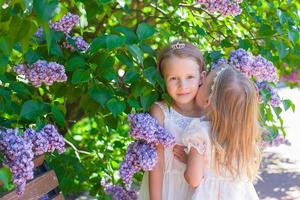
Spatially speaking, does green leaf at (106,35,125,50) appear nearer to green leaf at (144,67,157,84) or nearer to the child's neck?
green leaf at (144,67,157,84)

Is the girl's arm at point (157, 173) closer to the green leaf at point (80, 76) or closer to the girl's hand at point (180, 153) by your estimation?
the girl's hand at point (180, 153)

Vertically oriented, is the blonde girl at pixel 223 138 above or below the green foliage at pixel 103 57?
below

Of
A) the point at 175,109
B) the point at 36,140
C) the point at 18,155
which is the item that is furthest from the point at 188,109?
the point at 18,155

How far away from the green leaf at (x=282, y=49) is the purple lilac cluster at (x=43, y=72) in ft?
3.85

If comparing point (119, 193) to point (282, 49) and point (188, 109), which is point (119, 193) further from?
point (282, 49)

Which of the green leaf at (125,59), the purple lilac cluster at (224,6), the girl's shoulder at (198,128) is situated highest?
the purple lilac cluster at (224,6)

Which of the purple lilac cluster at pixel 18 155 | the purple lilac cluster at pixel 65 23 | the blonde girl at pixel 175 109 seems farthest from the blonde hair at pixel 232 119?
the purple lilac cluster at pixel 18 155

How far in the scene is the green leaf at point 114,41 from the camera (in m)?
2.52

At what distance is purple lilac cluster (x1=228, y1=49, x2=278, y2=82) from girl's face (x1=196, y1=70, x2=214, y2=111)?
15 cm

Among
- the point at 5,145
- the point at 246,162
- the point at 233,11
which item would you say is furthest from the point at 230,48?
the point at 5,145

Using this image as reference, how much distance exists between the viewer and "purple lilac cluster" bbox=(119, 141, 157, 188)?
8.83 feet

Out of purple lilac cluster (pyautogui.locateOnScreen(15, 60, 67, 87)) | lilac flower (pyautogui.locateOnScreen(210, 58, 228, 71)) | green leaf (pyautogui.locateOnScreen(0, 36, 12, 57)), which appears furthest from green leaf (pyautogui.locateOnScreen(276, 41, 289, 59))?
green leaf (pyautogui.locateOnScreen(0, 36, 12, 57))

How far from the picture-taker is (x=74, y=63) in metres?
2.72

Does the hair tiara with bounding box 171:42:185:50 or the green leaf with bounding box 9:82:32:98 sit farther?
the hair tiara with bounding box 171:42:185:50
